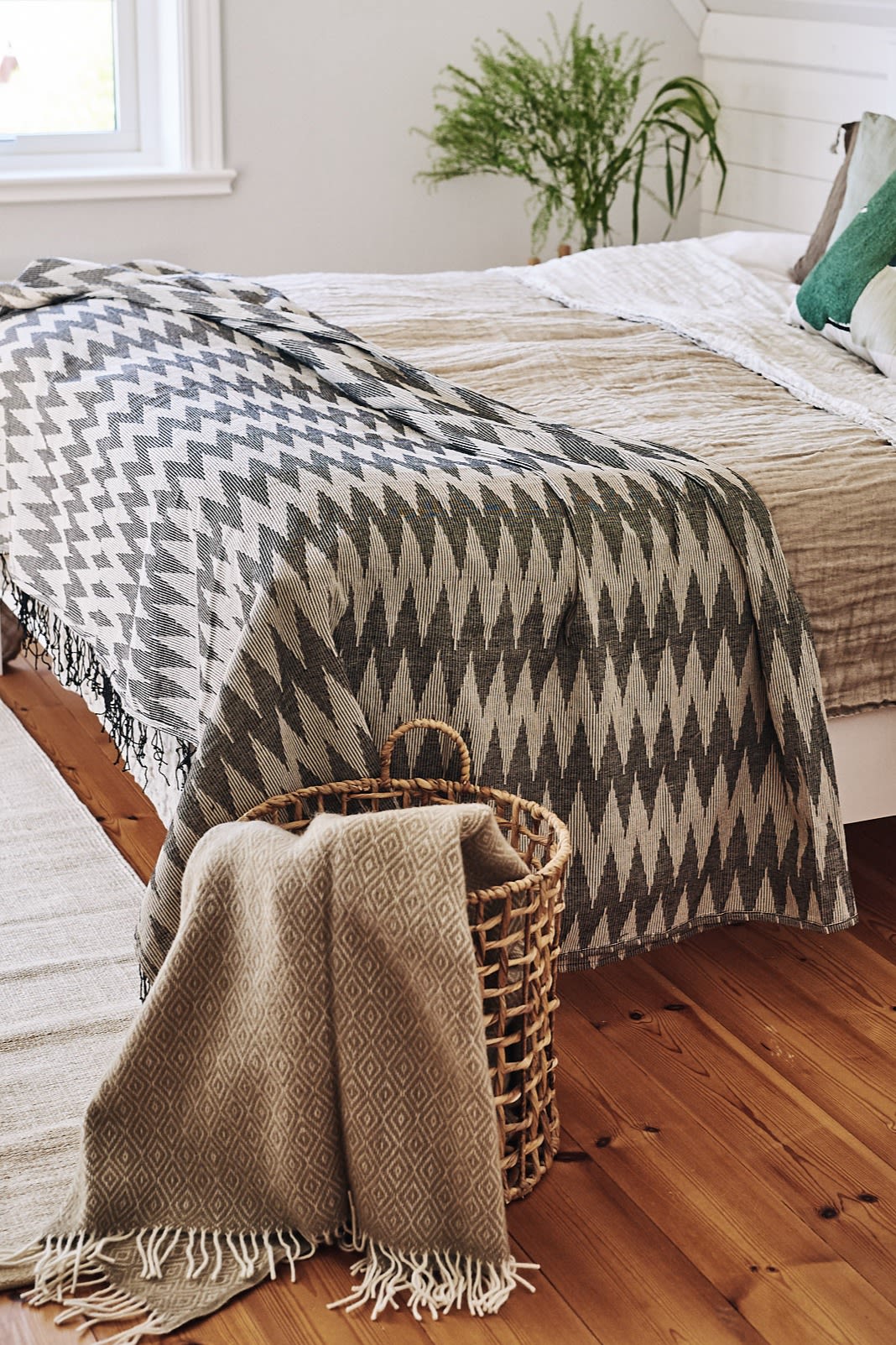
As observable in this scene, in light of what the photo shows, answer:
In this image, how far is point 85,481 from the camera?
1.96 m

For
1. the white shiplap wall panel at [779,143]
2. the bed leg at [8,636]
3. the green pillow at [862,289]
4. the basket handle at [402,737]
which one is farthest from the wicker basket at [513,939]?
the white shiplap wall panel at [779,143]

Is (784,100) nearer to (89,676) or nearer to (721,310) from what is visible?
(721,310)

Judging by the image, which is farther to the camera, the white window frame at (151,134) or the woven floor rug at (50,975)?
the white window frame at (151,134)

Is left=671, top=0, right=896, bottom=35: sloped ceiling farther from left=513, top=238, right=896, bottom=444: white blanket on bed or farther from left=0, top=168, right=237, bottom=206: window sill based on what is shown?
left=0, top=168, right=237, bottom=206: window sill

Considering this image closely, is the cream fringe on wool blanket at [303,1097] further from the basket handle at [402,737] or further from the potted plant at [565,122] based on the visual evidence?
A: the potted plant at [565,122]

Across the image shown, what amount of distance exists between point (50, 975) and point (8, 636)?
1068mm

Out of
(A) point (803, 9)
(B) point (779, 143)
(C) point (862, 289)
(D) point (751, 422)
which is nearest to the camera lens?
(D) point (751, 422)

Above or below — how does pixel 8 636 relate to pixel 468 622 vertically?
below

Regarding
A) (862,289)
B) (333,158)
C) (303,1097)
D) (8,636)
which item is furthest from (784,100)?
(303,1097)

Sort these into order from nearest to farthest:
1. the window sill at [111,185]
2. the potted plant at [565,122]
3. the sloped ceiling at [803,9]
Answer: the sloped ceiling at [803,9]
the window sill at [111,185]
the potted plant at [565,122]

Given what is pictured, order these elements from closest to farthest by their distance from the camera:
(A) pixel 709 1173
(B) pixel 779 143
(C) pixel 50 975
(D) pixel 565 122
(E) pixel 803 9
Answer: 1. (A) pixel 709 1173
2. (C) pixel 50 975
3. (E) pixel 803 9
4. (D) pixel 565 122
5. (B) pixel 779 143

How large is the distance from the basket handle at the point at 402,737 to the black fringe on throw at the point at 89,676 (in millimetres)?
262

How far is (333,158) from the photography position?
12.6 feet

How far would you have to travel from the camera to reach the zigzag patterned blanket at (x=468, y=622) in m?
1.54
